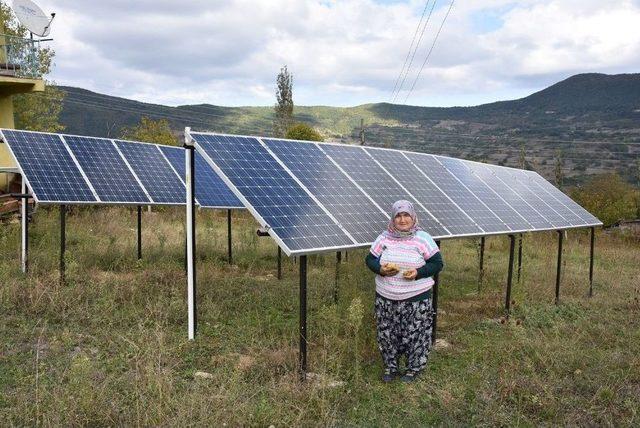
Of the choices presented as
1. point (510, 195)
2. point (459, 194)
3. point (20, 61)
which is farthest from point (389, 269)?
point (20, 61)

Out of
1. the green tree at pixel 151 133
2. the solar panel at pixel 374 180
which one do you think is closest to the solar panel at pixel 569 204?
the solar panel at pixel 374 180

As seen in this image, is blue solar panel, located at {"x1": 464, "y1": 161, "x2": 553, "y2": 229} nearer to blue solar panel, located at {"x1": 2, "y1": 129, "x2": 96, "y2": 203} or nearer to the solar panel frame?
the solar panel frame

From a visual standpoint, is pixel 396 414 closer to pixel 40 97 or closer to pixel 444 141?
pixel 40 97

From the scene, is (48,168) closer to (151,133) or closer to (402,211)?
(402,211)

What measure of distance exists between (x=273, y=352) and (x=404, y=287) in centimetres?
187

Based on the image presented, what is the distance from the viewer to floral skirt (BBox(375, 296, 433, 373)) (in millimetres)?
6543

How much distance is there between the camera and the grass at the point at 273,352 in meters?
5.46

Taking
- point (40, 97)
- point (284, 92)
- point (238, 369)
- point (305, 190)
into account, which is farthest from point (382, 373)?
point (284, 92)

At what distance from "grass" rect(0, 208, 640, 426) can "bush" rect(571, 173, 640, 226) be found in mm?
20959

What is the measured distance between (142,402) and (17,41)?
21694 millimetres

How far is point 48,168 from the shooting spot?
1110 centimetres

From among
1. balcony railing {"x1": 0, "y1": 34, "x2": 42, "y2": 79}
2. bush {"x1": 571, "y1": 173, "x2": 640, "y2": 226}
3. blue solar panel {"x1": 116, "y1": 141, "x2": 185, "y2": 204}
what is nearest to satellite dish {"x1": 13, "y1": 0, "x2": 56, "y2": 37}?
balcony railing {"x1": 0, "y1": 34, "x2": 42, "y2": 79}

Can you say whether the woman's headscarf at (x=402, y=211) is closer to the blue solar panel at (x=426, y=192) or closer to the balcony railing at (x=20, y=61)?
the blue solar panel at (x=426, y=192)

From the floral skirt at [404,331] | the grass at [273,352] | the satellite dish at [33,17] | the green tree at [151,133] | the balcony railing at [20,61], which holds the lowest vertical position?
the grass at [273,352]
